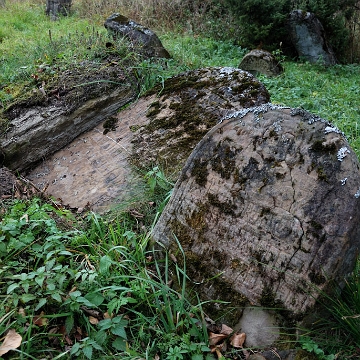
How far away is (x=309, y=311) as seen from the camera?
7.93ft

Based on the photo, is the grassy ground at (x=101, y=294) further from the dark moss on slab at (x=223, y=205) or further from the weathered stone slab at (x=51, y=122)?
the weathered stone slab at (x=51, y=122)

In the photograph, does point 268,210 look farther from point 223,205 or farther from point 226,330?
point 226,330

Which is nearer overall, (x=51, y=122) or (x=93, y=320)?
(x=93, y=320)

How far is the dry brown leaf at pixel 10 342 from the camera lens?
2.17 meters

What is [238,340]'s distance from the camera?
255 centimetres

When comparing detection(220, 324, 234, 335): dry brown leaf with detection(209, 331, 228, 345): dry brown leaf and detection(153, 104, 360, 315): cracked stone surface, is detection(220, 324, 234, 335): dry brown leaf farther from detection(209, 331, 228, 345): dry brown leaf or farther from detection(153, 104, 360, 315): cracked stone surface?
detection(153, 104, 360, 315): cracked stone surface

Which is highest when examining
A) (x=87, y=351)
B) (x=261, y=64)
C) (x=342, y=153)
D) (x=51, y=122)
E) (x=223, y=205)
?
(x=342, y=153)

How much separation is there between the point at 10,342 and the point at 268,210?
5.39ft

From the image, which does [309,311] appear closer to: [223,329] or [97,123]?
[223,329]

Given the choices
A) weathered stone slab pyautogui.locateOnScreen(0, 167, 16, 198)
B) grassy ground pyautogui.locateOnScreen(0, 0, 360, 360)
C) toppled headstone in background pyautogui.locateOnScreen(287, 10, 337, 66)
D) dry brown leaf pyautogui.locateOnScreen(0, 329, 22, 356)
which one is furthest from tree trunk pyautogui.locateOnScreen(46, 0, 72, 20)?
dry brown leaf pyautogui.locateOnScreen(0, 329, 22, 356)

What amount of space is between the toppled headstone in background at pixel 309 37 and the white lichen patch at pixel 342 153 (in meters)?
7.43

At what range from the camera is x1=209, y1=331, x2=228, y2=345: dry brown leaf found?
2.53 meters

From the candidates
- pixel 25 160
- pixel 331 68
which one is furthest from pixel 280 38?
pixel 25 160

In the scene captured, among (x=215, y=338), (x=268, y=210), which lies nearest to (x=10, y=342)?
(x=215, y=338)
